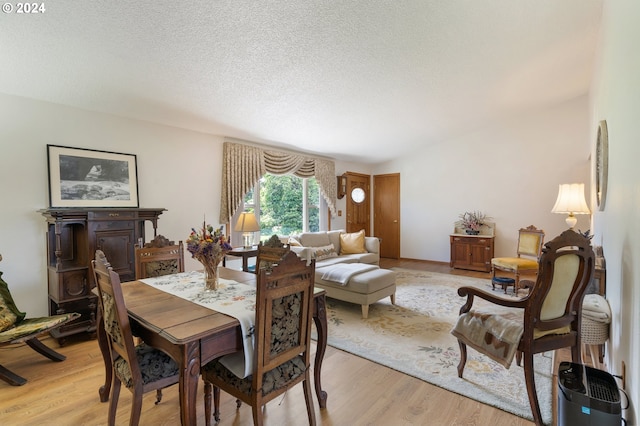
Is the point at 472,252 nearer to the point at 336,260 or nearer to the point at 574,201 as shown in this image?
the point at 574,201

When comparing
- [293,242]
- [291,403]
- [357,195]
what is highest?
[357,195]

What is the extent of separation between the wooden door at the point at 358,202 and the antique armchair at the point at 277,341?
5.43 m

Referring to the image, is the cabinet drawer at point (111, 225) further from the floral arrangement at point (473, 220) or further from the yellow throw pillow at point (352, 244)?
the floral arrangement at point (473, 220)

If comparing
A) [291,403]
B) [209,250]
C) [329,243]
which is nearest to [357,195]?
[329,243]

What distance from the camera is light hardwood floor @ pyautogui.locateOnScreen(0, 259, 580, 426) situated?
6.23 ft

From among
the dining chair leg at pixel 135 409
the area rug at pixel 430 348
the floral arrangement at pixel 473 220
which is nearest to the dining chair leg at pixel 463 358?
the area rug at pixel 430 348

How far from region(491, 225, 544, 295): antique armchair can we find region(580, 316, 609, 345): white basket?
2.48 meters

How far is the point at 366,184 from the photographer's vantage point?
764 cm

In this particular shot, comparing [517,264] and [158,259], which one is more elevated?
[158,259]

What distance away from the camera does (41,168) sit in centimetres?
307

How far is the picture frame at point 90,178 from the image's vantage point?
3137 millimetres

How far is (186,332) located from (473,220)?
242 inches

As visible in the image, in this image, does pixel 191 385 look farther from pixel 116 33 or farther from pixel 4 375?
pixel 116 33

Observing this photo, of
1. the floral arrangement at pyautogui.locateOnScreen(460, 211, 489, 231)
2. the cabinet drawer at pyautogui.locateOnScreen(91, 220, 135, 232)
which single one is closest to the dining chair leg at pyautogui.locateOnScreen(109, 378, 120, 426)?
the cabinet drawer at pyautogui.locateOnScreen(91, 220, 135, 232)
